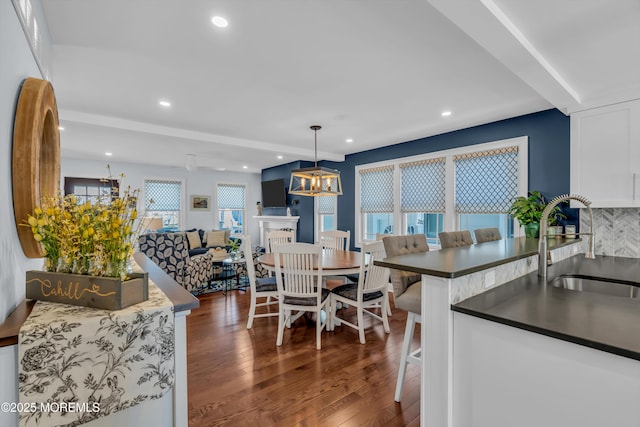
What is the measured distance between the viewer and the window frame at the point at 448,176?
377 cm

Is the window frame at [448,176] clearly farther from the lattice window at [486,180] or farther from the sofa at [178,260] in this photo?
the sofa at [178,260]

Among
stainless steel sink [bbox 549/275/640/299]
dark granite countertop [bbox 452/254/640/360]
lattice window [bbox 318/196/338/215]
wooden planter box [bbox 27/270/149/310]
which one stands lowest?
stainless steel sink [bbox 549/275/640/299]

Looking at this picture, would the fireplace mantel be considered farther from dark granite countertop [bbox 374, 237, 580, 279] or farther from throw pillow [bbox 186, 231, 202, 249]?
dark granite countertop [bbox 374, 237, 580, 279]

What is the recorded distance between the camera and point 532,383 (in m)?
1.22

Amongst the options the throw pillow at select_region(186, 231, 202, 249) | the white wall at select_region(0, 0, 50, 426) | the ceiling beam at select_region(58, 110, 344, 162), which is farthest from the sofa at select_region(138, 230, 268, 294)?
the white wall at select_region(0, 0, 50, 426)

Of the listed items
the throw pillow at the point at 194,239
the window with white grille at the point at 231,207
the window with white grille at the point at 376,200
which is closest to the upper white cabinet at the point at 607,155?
the window with white grille at the point at 376,200

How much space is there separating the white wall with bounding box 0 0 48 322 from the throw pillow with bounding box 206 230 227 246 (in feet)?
21.2

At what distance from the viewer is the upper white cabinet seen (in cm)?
272

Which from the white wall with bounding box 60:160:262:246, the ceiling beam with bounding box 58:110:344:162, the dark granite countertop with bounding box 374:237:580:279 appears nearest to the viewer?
the dark granite countertop with bounding box 374:237:580:279

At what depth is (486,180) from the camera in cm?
420

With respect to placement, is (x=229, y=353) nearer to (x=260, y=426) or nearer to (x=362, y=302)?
(x=260, y=426)

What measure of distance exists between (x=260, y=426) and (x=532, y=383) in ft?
5.19

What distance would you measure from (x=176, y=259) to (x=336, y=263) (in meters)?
2.70

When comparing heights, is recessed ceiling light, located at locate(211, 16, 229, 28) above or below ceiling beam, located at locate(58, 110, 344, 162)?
above
